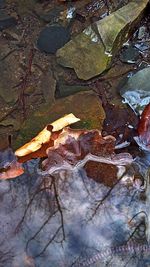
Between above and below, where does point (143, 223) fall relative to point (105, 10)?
below

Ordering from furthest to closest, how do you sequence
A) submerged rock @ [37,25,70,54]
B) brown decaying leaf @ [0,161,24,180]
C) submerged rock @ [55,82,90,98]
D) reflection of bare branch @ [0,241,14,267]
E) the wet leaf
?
submerged rock @ [37,25,70,54] → submerged rock @ [55,82,90,98] → the wet leaf → brown decaying leaf @ [0,161,24,180] → reflection of bare branch @ [0,241,14,267]

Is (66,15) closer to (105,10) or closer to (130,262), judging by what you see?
(105,10)

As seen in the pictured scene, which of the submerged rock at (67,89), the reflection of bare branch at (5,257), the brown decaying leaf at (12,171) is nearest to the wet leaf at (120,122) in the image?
the submerged rock at (67,89)

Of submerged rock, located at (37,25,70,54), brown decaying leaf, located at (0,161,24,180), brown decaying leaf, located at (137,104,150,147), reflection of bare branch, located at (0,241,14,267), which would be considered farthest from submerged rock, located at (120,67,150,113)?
reflection of bare branch, located at (0,241,14,267)

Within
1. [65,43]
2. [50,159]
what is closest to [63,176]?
[50,159]

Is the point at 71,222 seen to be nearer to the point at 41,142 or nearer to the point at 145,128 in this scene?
the point at 41,142

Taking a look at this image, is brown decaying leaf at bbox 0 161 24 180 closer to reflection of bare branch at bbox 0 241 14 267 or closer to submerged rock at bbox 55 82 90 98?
reflection of bare branch at bbox 0 241 14 267
